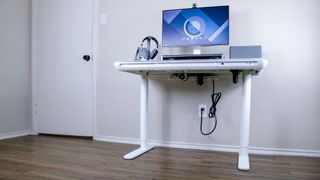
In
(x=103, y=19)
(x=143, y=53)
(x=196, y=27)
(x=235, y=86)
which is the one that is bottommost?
(x=235, y=86)

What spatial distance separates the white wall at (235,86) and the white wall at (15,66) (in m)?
0.93

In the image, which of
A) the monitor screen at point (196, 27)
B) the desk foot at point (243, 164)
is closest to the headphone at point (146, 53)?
the monitor screen at point (196, 27)

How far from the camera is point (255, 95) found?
2.17 metres

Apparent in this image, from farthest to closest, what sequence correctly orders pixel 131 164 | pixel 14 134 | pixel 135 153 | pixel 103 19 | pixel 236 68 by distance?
pixel 14 134 < pixel 103 19 < pixel 135 153 < pixel 131 164 < pixel 236 68

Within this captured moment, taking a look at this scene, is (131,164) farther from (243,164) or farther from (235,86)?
(235,86)

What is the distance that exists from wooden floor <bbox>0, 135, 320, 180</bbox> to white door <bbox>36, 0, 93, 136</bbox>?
48 cm

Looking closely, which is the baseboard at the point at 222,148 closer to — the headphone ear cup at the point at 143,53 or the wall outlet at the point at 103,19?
the headphone ear cup at the point at 143,53

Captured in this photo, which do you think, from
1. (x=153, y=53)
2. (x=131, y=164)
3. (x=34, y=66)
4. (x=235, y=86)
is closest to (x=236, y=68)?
(x=235, y=86)

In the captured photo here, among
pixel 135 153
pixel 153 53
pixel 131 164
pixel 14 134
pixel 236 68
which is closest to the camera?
pixel 236 68

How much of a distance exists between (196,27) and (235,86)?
0.59 m

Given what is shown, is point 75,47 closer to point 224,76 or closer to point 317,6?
point 224,76

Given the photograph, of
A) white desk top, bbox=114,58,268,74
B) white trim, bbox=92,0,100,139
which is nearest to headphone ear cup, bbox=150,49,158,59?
white desk top, bbox=114,58,268,74

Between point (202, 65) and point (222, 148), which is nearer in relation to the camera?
point (202, 65)

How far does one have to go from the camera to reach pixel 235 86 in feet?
7.28
